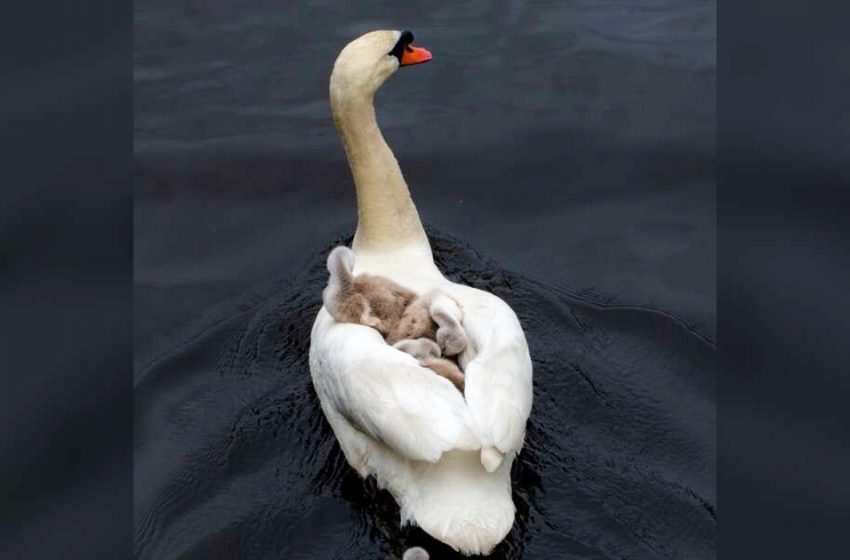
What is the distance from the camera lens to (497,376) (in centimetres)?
609

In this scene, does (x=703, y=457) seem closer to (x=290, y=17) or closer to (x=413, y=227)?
(x=413, y=227)

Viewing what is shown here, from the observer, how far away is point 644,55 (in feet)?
34.5

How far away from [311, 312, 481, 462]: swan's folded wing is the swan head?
1457mm

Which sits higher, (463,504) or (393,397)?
(393,397)

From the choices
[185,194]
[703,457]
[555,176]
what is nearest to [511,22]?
[555,176]

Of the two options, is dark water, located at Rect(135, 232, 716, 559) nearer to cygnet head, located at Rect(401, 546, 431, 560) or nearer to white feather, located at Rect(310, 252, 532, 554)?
cygnet head, located at Rect(401, 546, 431, 560)

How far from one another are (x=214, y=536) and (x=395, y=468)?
3.12 feet

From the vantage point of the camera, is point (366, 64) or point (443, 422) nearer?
point (443, 422)

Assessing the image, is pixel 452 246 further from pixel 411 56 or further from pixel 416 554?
pixel 416 554

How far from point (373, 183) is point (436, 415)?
2.05 m

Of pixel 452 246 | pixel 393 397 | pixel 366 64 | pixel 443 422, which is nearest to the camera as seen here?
pixel 443 422

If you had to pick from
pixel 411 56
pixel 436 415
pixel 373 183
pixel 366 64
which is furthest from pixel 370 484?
pixel 411 56

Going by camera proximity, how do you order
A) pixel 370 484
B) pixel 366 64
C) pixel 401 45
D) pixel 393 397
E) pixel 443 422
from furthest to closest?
pixel 401 45, pixel 366 64, pixel 370 484, pixel 393 397, pixel 443 422

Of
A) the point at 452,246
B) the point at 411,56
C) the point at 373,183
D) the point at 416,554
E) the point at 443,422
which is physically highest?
the point at 411,56
